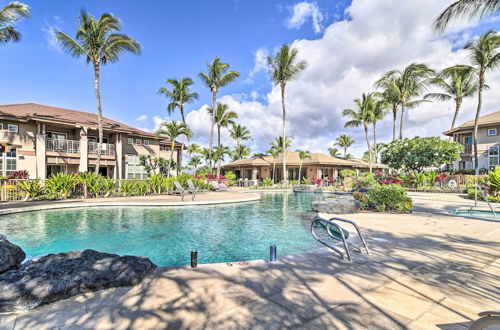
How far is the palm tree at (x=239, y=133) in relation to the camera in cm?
4378

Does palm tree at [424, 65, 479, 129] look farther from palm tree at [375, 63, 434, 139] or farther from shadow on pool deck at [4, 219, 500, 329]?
shadow on pool deck at [4, 219, 500, 329]

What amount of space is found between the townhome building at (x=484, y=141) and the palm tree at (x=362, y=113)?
368 inches

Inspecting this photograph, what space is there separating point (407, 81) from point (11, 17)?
36.0 m

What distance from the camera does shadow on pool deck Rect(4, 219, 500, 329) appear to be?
2453 mm

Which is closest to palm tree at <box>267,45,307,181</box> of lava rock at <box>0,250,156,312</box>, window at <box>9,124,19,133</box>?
window at <box>9,124,19,133</box>

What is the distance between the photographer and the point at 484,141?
2581 centimetres

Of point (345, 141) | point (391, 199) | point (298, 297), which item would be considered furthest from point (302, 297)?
point (345, 141)

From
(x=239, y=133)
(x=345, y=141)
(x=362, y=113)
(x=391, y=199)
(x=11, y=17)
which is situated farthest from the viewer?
(x=345, y=141)

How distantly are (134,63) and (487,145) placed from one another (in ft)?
118

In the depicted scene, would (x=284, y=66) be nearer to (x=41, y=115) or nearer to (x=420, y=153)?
(x=420, y=153)

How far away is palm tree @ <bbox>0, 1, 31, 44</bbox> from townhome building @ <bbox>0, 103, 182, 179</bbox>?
5326mm

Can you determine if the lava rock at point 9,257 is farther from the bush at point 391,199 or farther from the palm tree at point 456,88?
the palm tree at point 456,88

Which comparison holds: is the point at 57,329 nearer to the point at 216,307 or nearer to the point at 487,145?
the point at 216,307

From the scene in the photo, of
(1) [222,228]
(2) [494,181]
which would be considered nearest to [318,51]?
(2) [494,181]
